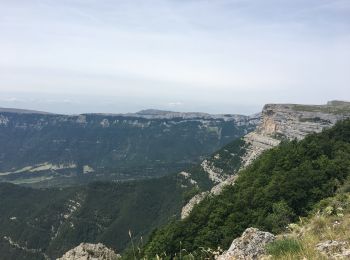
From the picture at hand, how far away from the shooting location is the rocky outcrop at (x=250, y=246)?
44.7 ft

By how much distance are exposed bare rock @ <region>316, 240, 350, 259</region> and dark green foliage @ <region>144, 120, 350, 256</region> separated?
22.0 metres

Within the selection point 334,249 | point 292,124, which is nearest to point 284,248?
point 334,249

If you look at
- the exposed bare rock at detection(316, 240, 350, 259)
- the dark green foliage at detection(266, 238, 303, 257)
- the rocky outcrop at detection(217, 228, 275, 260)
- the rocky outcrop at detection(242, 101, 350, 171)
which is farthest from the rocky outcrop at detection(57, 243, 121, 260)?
the rocky outcrop at detection(242, 101, 350, 171)

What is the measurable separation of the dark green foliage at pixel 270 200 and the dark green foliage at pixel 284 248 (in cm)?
2258

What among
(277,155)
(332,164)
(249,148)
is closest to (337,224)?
(332,164)

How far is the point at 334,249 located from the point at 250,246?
3.60m

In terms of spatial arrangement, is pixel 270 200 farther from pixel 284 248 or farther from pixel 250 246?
pixel 284 248

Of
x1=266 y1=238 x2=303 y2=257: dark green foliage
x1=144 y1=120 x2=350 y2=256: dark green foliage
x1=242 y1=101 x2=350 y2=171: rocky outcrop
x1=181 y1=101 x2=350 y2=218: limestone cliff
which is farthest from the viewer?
x1=181 y1=101 x2=350 y2=218: limestone cliff

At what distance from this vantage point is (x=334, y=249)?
1171cm

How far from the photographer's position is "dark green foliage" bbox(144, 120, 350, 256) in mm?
46688

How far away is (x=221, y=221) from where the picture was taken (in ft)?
184

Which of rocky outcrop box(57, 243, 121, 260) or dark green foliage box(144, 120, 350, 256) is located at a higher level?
dark green foliage box(144, 120, 350, 256)

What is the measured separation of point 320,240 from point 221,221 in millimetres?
43789

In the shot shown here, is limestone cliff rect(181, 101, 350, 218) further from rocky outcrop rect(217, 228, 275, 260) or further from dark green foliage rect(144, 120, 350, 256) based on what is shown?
rocky outcrop rect(217, 228, 275, 260)
